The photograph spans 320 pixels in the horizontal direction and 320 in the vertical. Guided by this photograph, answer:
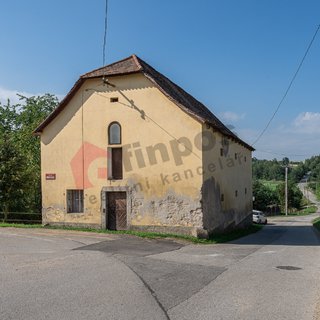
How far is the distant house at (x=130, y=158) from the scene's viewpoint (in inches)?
719

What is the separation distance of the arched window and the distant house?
0.16ft

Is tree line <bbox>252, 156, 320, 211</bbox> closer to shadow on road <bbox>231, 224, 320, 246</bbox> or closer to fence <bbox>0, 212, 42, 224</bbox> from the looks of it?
shadow on road <bbox>231, 224, 320, 246</bbox>

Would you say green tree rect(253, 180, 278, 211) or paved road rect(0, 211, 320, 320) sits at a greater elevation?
paved road rect(0, 211, 320, 320)

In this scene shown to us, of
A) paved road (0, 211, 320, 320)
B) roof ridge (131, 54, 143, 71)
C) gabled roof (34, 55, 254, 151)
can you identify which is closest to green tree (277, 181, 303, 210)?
gabled roof (34, 55, 254, 151)

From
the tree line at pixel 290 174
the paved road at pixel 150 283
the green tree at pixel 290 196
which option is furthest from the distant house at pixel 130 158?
the tree line at pixel 290 174

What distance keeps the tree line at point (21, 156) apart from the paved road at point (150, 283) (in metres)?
10.5

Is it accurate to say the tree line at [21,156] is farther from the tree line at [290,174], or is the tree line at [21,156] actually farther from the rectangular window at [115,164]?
the tree line at [290,174]

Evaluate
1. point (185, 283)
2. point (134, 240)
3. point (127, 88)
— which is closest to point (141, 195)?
point (134, 240)

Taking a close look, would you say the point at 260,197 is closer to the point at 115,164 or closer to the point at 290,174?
the point at 115,164

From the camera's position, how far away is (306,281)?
957cm

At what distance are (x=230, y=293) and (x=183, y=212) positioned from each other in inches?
397

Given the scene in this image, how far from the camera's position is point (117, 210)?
773 inches

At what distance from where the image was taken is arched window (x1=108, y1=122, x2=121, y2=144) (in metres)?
19.6

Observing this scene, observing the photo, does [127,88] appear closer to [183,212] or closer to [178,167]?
[178,167]
